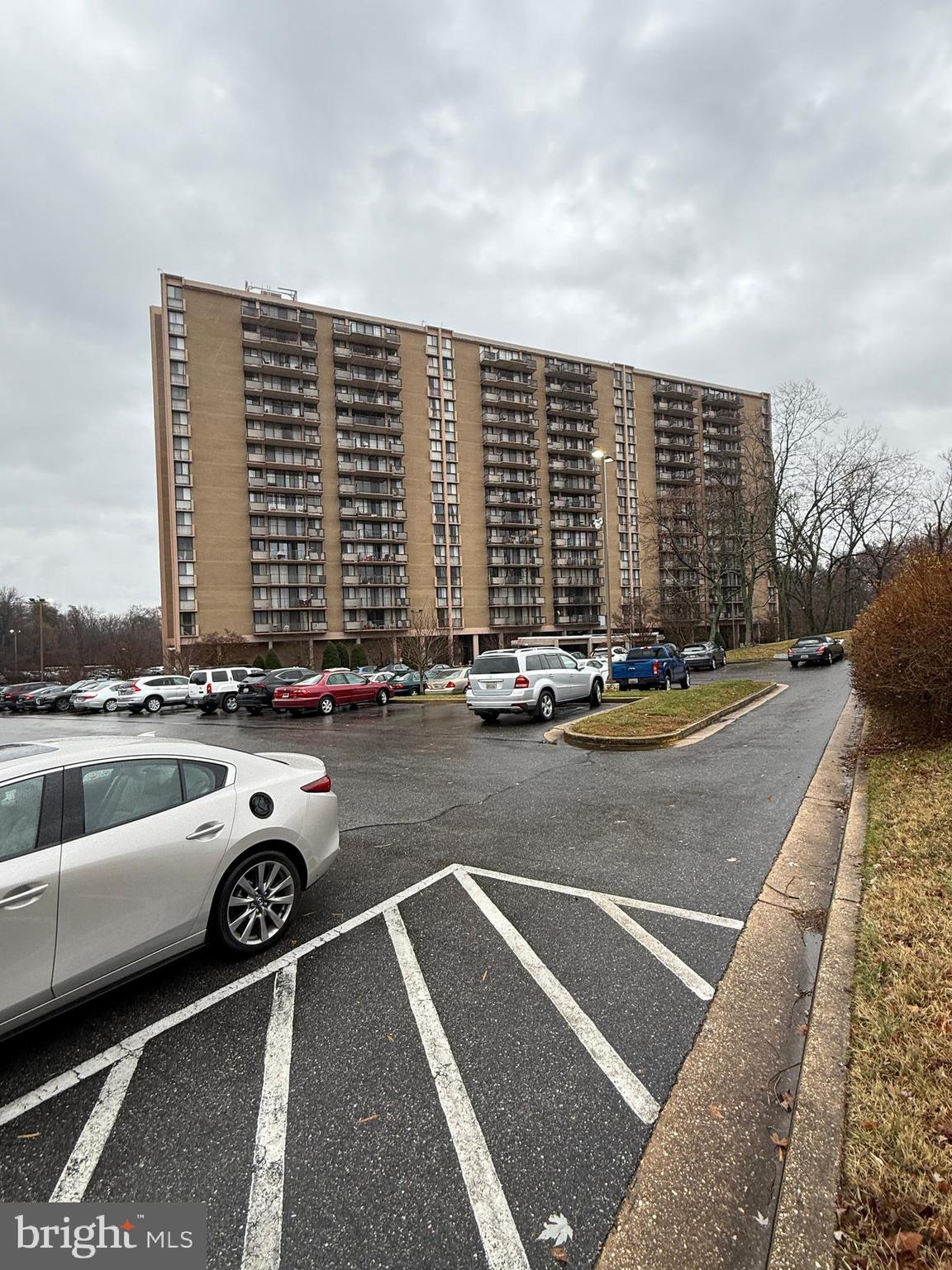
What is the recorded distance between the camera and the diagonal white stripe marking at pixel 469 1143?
184 cm

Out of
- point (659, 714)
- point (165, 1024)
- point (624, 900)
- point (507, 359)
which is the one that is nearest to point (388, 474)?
point (507, 359)

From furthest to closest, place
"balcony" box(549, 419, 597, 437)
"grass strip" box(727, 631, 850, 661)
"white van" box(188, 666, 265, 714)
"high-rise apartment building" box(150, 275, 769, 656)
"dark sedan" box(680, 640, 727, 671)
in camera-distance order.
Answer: "balcony" box(549, 419, 597, 437), "high-rise apartment building" box(150, 275, 769, 656), "grass strip" box(727, 631, 850, 661), "dark sedan" box(680, 640, 727, 671), "white van" box(188, 666, 265, 714)

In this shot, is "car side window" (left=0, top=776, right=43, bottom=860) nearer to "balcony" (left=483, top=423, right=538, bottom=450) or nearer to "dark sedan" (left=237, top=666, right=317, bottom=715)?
"dark sedan" (left=237, top=666, right=317, bottom=715)

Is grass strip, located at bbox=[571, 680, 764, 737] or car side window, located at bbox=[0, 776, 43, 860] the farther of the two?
grass strip, located at bbox=[571, 680, 764, 737]

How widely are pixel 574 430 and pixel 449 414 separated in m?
16.4

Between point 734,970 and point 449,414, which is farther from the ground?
point 449,414

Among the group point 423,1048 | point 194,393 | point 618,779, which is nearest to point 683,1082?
point 423,1048

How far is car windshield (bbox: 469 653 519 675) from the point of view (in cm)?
1389

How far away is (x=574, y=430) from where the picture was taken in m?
71.9

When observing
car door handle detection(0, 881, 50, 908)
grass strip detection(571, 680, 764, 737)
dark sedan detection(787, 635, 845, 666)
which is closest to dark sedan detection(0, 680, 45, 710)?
grass strip detection(571, 680, 764, 737)

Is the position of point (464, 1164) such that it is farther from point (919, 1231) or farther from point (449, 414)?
point (449, 414)

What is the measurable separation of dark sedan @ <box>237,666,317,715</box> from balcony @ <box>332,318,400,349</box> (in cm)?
4846

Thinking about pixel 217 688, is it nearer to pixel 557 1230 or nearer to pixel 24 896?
pixel 24 896

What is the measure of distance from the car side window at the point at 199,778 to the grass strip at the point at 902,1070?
350 cm
